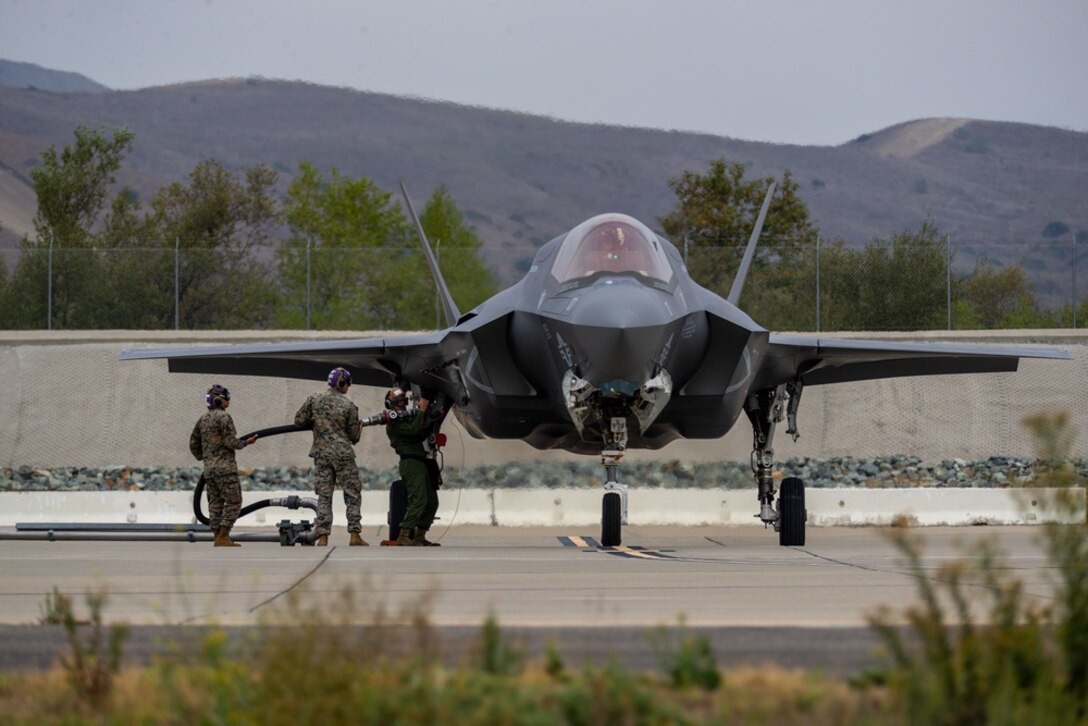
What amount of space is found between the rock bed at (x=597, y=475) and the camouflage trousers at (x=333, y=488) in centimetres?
783

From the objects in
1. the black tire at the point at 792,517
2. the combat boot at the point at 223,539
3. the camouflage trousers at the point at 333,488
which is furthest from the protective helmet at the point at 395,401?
the black tire at the point at 792,517

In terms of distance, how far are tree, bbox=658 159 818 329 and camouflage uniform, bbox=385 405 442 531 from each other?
15.8 m

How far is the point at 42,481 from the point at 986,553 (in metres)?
23.7

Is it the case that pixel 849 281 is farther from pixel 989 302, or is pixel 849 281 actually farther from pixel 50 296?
pixel 50 296

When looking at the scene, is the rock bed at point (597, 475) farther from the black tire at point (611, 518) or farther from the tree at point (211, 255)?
the black tire at point (611, 518)

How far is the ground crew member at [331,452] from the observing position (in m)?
15.6

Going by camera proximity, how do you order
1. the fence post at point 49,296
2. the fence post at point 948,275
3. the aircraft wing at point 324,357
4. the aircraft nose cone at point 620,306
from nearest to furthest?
the aircraft nose cone at point 620,306, the aircraft wing at point 324,357, the fence post at point 948,275, the fence post at point 49,296

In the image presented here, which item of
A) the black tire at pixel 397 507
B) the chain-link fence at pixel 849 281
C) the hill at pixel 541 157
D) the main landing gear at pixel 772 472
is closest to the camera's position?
the main landing gear at pixel 772 472

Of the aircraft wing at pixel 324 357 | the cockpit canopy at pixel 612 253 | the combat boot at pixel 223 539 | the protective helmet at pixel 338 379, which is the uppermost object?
the cockpit canopy at pixel 612 253

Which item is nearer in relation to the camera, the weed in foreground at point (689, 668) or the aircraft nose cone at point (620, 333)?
the weed in foreground at point (689, 668)

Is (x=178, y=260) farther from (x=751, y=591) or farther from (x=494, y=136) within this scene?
(x=494, y=136)

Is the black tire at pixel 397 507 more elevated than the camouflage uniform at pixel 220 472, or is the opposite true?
the camouflage uniform at pixel 220 472

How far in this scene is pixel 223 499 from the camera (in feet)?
50.8

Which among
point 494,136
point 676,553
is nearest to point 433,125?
point 494,136
